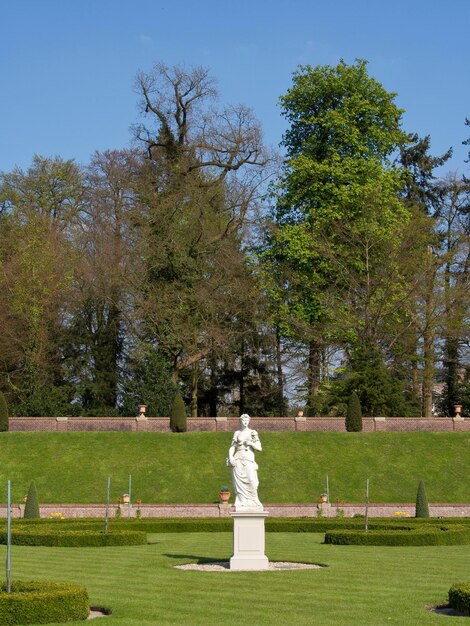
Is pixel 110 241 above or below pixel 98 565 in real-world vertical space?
above

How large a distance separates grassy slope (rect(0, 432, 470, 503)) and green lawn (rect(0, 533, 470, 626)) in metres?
16.0

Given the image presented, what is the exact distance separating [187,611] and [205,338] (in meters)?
43.7

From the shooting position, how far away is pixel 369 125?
57.7m

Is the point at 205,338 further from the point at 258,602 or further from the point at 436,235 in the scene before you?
the point at 258,602

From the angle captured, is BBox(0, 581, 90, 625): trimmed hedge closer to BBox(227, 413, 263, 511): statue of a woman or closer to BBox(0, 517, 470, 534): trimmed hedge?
BBox(227, 413, 263, 511): statue of a woman

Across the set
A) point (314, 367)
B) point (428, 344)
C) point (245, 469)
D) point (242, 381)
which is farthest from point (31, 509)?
point (242, 381)

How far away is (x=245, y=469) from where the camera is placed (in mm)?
22391

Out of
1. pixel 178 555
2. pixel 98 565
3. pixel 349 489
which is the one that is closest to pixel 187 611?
pixel 98 565

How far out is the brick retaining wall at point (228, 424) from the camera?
51406 mm

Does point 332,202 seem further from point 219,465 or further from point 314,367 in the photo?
point 219,465

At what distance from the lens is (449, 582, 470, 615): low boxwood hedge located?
603 inches

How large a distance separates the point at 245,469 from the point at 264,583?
146 inches

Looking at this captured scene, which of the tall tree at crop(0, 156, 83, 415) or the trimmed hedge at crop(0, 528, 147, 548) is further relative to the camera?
the tall tree at crop(0, 156, 83, 415)

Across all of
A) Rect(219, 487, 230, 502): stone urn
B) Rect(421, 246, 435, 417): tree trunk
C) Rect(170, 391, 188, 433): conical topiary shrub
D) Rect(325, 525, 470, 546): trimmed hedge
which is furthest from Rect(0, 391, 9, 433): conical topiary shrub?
Rect(325, 525, 470, 546): trimmed hedge
